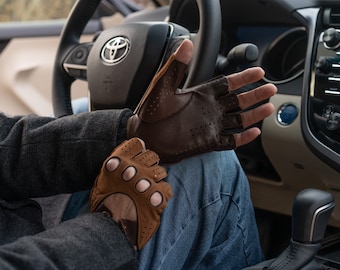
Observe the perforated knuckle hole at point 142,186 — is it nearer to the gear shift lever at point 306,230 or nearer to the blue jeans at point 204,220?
the blue jeans at point 204,220

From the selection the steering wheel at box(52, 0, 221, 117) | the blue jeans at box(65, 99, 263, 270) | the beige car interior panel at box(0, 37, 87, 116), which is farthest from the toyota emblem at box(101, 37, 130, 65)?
the beige car interior panel at box(0, 37, 87, 116)

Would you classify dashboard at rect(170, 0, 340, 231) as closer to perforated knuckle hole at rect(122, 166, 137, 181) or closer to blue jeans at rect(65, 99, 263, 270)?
blue jeans at rect(65, 99, 263, 270)

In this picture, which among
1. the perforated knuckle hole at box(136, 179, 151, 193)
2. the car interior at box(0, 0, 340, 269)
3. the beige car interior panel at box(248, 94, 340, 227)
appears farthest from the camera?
the beige car interior panel at box(248, 94, 340, 227)

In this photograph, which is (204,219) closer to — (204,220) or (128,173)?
(204,220)

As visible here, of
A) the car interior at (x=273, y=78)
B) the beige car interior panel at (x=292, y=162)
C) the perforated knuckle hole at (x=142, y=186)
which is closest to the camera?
the perforated knuckle hole at (x=142, y=186)

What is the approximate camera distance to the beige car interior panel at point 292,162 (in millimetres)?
899

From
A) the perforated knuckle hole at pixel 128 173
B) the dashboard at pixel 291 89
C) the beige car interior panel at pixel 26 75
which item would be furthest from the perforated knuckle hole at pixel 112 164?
the beige car interior panel at pixel 26 75

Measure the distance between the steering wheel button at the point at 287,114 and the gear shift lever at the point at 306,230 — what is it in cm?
18

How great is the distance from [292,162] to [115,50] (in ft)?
1.19

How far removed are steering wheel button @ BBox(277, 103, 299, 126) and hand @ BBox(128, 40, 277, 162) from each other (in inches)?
8.0

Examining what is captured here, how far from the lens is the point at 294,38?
1.00 m

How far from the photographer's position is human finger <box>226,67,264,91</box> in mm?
699

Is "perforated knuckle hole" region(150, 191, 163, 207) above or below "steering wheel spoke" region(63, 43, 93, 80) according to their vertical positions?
below

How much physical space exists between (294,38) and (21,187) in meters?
0.56
